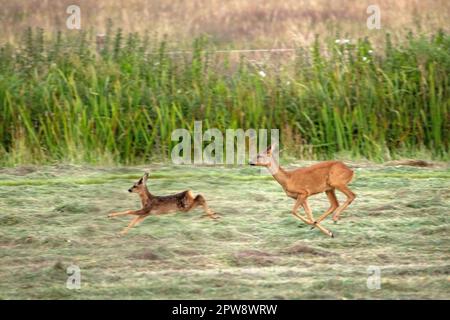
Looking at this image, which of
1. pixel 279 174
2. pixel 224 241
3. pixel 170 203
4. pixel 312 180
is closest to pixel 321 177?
pixel 312 180

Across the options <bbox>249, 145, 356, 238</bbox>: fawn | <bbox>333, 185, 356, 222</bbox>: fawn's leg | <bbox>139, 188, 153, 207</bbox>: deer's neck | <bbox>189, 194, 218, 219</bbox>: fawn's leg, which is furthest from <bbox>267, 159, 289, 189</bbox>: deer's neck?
<bbox>139, 188, 153, 207</bbox>: deer's neck

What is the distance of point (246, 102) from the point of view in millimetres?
12359

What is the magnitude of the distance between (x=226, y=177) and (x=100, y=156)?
2020 mm

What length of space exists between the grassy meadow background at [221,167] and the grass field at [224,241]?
2cm

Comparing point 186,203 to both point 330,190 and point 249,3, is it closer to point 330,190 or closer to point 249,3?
point 330,190

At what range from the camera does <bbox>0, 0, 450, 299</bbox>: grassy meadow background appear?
7.24m

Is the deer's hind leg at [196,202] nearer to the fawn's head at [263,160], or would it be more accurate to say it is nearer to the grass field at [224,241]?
the grass field at [224,241]

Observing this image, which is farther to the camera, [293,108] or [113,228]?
[293,108]

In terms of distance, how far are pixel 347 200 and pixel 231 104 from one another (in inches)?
181

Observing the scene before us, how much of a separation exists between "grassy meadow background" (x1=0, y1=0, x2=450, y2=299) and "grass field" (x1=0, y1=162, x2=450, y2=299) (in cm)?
2

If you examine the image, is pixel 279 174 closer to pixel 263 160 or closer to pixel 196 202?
pixel 263 160

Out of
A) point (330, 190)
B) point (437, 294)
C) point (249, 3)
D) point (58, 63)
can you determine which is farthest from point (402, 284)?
point (249, 3)

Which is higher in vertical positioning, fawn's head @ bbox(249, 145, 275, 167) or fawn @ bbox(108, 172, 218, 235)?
fawn's head @ bbox(249, 145, 275, 167)

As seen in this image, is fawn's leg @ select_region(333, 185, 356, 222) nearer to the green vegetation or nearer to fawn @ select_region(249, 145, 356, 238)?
fawn @ select_region(249, 145, 356, 238)
